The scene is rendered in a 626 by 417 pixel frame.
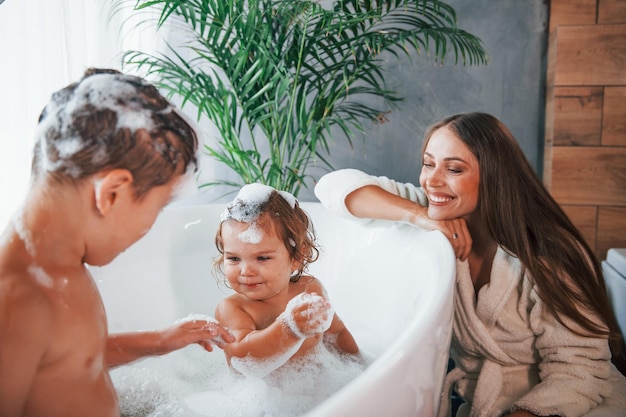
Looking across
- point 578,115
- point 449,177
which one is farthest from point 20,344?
point 578,115

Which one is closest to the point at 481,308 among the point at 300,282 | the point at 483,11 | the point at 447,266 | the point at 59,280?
the point at 447,266

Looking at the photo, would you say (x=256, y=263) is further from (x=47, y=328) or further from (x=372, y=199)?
(x=47, y=328)

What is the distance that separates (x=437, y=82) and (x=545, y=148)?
0.53m

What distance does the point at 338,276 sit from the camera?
5.28 feet

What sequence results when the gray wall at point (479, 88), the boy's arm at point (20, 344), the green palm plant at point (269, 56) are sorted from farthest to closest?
the gray wall at point (479, 88)
the green palm plant at point (269, 56)
the boy's arm at point (20, 344)

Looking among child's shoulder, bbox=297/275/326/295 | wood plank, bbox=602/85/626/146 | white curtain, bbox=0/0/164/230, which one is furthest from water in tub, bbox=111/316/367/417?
wood plank, bbox=602/85/626/146

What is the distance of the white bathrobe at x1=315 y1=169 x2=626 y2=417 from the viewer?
3.55 ft

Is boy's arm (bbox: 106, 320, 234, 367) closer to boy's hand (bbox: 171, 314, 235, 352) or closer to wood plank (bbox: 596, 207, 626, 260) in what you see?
boy's hand (bbox: 171, 314, 235, 352)

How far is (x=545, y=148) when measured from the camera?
92.9 inches

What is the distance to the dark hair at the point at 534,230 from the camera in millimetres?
1120

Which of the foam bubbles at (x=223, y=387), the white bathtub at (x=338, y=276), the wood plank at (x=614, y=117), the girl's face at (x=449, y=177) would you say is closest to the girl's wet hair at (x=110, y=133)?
the white bathtub at (x=338, y=276)

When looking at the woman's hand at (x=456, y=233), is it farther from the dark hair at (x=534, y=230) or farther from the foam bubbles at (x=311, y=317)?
the foam bubbles at (x=311, y=317)

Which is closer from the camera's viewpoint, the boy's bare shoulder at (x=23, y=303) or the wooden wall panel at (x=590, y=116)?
the boy's bare shoulder at (x=23, y=303)

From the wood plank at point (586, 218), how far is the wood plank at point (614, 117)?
10.5 inches
